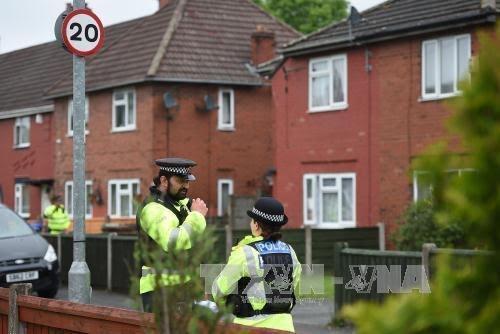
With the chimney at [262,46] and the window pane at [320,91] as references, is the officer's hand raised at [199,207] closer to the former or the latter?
the window pane at [320,91]

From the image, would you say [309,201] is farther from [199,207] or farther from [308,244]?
[199,207]

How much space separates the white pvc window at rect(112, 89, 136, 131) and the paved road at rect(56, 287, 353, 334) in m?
15.8

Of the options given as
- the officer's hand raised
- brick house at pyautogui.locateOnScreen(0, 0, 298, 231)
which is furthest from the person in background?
the officer's hand raised

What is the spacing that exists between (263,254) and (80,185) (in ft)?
12.6

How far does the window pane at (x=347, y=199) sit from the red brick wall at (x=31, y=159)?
17.6 m

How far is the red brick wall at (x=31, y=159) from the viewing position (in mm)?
41562

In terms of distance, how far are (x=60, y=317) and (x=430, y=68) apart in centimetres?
1809

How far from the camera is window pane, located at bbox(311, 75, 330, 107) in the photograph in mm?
27062

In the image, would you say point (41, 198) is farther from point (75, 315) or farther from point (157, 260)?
point (157, 260)

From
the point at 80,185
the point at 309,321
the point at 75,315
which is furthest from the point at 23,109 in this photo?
the point at 75,315

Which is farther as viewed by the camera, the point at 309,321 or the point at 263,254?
the point at 309,321

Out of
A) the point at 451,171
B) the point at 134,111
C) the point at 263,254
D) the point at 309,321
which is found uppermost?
the point at 134,111

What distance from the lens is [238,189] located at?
36.2m

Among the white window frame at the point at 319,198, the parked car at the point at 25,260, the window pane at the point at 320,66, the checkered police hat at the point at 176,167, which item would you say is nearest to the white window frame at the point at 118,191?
the white window frame at the point at 319,198
